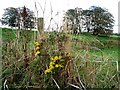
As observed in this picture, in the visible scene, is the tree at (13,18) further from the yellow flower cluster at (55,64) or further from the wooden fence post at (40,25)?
the yellow flower cluster at (55,64)

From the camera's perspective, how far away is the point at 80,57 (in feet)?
10.4

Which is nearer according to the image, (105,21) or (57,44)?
(57,44)

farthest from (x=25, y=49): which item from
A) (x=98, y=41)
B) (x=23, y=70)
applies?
(x=98, y=41)

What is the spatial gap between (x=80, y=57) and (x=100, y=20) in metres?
0.43

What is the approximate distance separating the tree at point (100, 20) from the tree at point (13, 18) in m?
0.55

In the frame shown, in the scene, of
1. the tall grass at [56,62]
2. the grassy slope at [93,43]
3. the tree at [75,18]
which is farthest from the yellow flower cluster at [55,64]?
the tree at [75,18]

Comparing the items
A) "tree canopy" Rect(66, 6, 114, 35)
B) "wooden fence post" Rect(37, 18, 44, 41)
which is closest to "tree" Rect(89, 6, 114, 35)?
"tree canopy" Rect(66, 6, 114, 35)

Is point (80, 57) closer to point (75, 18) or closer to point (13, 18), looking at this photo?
point (75, 18)

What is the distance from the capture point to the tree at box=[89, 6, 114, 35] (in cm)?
338

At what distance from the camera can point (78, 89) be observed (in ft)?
9.78

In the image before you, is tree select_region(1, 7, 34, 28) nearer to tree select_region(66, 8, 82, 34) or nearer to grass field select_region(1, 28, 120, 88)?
grass field select_region(1, 28, 120, 88)

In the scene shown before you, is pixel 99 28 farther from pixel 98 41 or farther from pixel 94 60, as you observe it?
pixel 94 60

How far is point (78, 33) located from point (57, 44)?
274 millimetres

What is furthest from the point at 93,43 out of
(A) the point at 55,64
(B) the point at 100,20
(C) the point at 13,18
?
(C) the point at 13,18
